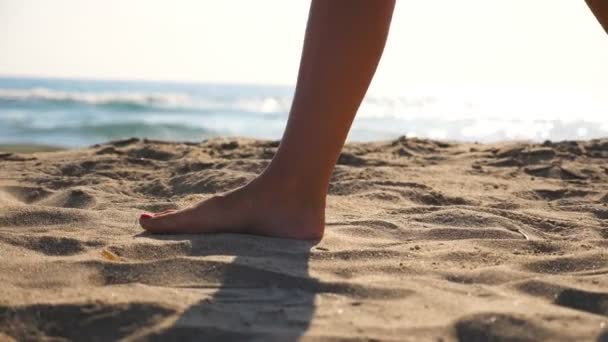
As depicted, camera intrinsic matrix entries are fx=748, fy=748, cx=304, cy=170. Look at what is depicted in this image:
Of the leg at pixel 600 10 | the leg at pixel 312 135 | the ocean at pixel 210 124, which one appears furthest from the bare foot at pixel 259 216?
the ocean at pixel 210 124

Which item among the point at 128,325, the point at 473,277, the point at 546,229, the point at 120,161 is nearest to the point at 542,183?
the point at 546,229

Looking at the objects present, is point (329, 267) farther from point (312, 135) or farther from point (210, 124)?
point (210, 124)

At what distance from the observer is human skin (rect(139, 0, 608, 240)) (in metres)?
1.64

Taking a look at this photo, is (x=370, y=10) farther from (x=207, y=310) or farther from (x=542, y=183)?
(x=542, y=183)

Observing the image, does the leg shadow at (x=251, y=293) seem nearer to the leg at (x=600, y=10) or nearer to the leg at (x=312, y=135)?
the leg at (x=312, y=135)

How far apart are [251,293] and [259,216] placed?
45 centimetres

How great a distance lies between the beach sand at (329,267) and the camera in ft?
4.00

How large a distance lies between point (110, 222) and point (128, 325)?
0.87m

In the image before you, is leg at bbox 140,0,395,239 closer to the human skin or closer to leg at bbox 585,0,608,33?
the human skin

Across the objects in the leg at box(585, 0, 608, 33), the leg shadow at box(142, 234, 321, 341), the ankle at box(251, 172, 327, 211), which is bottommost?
the leg shadow at box(142, 234, 321, 341)

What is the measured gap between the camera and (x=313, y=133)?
170 centimetres

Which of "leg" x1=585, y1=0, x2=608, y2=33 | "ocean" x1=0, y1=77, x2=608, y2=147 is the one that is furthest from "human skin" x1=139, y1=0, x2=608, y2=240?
"ocean" x1=0, y1=77, x2=608, y2=147

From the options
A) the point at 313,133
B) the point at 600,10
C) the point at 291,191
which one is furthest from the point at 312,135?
the point at 600,10

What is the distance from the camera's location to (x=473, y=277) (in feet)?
4.92
